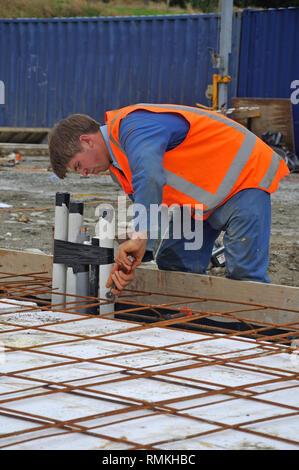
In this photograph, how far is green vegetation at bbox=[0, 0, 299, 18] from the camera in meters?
28.2

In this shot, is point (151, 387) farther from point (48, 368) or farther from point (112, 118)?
point (112, 118)

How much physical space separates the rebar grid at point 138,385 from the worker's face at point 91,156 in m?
0.66

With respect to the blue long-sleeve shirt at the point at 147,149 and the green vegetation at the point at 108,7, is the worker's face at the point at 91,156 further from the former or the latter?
the green vegetation at the point at 108,7

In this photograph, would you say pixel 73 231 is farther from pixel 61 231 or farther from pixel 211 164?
pixel 211 164

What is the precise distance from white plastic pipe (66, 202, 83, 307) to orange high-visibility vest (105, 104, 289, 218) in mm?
275

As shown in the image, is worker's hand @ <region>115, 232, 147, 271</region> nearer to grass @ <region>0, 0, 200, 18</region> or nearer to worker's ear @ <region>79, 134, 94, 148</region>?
worker's ear @ <region>79, 134, 94, 148</region>

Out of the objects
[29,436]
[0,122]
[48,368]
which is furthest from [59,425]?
[0,122]

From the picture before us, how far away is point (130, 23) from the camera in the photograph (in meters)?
15.0

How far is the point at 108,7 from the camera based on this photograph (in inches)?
1501

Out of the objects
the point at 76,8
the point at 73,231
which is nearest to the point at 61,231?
the point at 73,231

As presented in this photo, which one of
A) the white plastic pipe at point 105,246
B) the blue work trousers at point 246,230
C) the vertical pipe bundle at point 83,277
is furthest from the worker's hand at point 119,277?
the blue work trousers at point 246,230

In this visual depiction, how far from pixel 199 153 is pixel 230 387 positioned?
1.43 m

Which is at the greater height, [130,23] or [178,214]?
[130,23]
